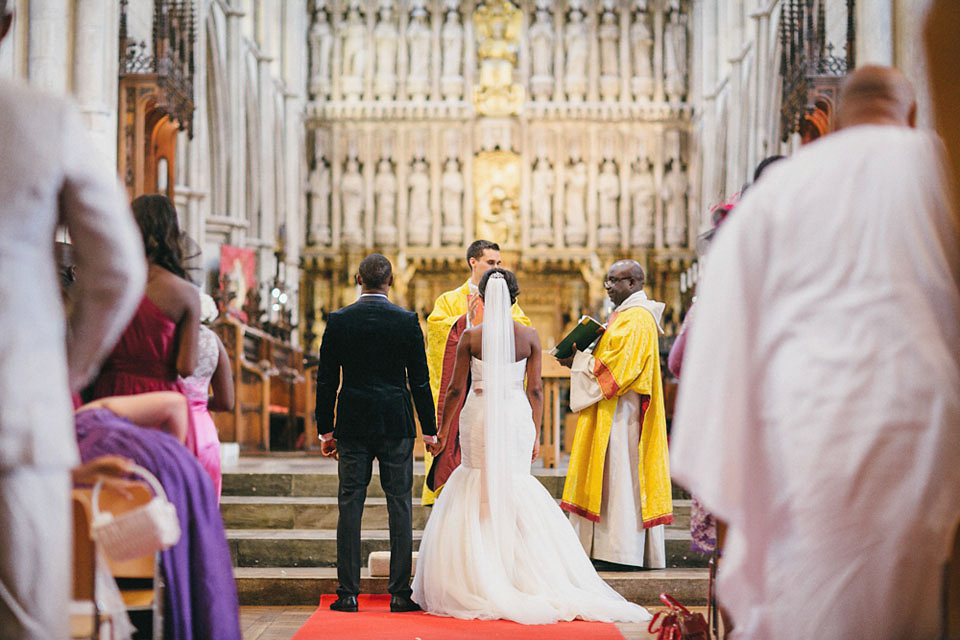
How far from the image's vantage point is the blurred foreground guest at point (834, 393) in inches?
89.2

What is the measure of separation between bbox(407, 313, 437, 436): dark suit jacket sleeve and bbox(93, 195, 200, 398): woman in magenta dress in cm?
212

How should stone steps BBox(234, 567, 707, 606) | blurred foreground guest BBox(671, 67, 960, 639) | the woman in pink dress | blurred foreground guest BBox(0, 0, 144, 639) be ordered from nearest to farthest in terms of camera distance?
blurred foreground guest BBox(0, 0, 144, 639)
blurred foreground guest BBox(671, 67, 960, 639)
the woman in pink dress
stone steps BBox(234, 567, 707, 606)

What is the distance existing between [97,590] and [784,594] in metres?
1.53

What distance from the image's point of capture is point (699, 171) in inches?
733

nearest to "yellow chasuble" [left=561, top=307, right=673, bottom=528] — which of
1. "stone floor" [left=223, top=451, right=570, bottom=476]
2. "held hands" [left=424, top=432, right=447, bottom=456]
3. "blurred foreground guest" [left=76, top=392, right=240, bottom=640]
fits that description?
"held hands" [left=424, top=432, right=447, bottom=456]

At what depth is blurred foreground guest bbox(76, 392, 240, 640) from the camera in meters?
3.15

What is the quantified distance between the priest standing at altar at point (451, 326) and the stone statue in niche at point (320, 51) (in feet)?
40.4

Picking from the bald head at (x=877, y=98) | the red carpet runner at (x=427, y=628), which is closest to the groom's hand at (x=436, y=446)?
the red carpet runner at (x=427, y=628)

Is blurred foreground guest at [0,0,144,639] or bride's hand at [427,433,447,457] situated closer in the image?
blurred foreground guest at [0,0,144,639]

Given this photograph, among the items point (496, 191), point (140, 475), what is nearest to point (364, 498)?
point (140, 475)

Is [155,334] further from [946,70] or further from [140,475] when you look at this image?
[946,70]

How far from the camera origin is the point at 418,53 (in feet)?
63.3

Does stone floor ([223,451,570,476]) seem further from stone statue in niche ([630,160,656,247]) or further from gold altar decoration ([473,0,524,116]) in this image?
gold altar decoration ([473,0,524,116])

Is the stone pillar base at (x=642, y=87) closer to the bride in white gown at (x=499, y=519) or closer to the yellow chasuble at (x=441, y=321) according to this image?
the yellow chasuble at (x=441, y=321)
